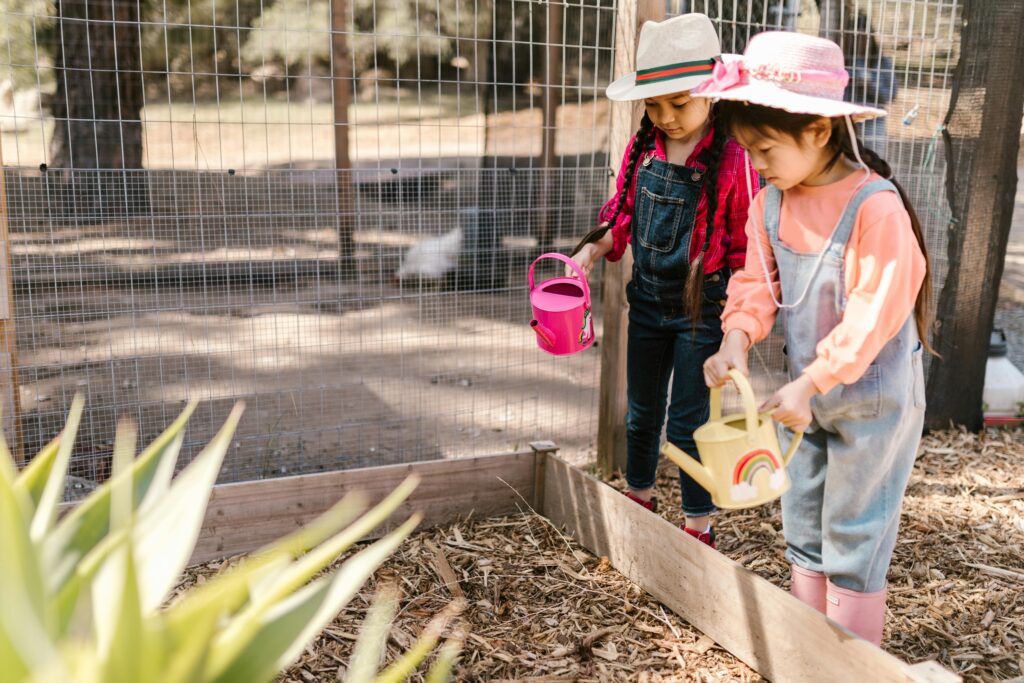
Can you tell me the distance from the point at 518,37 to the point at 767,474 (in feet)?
27.5

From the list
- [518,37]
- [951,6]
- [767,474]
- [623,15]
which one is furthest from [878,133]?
[518,37]

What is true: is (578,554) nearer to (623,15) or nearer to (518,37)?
(623,15)

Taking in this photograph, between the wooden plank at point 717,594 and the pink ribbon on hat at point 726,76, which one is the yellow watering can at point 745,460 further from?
the pink ribbon on hat at point 726,76

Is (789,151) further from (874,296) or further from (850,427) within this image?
(850,427)

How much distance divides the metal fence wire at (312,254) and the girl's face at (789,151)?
1.48m

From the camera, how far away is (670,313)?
2.98 metres

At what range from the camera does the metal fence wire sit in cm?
393

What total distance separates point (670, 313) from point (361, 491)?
117 cm

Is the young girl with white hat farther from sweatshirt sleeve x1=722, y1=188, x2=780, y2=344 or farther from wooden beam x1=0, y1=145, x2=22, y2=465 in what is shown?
wooden beam x1=0, y1=145, x2=22, y2=465

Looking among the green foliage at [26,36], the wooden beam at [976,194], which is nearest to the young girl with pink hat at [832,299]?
the wooden beam at [976,194]

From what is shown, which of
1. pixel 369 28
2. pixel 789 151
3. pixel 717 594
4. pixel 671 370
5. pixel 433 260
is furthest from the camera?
pixel 369 28

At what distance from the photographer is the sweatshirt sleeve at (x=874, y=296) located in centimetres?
199

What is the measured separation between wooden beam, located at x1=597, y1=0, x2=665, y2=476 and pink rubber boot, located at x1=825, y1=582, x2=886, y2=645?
63.4 inches

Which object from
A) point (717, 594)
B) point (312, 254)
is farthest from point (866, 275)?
point (312, 254)
